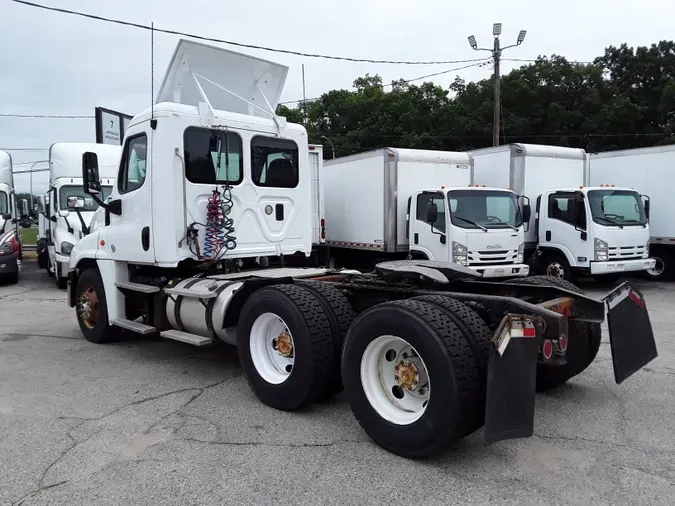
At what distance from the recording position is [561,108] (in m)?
29.0

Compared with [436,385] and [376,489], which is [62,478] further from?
[436,385]

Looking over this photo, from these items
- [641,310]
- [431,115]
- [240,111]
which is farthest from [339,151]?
[641,310]

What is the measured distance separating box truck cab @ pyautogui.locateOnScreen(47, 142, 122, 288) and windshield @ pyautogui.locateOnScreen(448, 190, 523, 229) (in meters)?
7.34

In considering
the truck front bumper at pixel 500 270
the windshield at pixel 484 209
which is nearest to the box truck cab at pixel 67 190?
the windshield at pixel 484 209

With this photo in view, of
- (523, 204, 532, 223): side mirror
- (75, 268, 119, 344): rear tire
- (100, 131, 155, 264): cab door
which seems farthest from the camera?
(523, 204, 532, 223): side mirror

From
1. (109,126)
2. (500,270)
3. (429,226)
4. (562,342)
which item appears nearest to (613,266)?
(500,270)

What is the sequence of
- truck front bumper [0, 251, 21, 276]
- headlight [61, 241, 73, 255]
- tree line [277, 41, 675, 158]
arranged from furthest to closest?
tree line [277, 41, 675, 158] → truck front bumper [0, 251, 21, 276] → headlight [61, 241, 73, 255]

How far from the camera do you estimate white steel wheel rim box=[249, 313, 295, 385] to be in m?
4.98

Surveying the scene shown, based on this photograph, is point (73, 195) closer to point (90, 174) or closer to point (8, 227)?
point (8, 227)

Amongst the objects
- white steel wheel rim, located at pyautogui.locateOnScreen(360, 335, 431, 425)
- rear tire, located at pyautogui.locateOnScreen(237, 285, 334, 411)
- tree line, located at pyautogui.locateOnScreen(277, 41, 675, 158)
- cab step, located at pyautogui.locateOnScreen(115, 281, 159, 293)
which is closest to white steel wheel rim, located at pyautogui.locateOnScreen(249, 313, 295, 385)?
rear tire, located at pyautogui.locateOnScreen(237, 285, 334, 411)

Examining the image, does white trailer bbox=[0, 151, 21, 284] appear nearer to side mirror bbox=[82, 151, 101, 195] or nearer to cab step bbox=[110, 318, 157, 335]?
cab step bbox=[110, 318, 157, 335]

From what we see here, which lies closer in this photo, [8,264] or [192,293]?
[192,293]

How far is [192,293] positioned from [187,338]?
1.45 feet

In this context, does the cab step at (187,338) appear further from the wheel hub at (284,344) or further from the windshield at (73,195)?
the windshield at (73,195)
